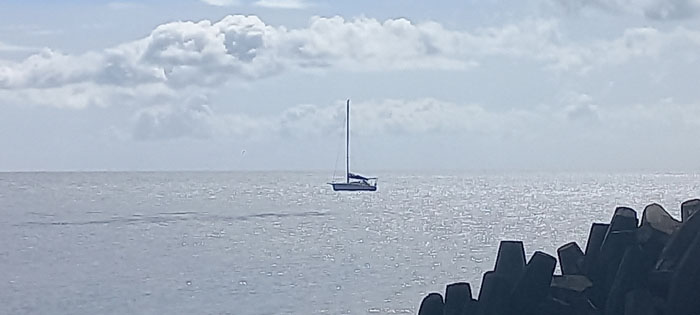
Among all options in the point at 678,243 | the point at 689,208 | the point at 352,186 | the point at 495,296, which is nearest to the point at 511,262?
the point at 495,296

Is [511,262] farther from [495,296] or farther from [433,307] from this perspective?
[433,307]

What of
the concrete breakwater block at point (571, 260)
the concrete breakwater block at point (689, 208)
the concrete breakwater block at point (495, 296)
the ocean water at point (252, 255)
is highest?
the concrete breakwater block at point (689, 208)

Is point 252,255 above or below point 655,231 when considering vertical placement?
below

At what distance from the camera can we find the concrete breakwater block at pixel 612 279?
1480 centimetres

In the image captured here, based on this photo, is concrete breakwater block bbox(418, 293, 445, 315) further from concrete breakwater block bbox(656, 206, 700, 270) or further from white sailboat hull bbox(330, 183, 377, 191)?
white sailboat hull bbox(330, 183, 377, 191)

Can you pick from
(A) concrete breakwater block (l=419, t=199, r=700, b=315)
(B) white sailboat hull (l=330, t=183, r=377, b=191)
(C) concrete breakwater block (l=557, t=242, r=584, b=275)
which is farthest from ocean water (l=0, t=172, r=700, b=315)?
(B) white sailboat hull (l=330, t=183, r=377, b=191)

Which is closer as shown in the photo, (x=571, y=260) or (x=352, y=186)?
(x=571, y=260)

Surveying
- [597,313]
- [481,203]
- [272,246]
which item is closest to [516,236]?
[272,246]

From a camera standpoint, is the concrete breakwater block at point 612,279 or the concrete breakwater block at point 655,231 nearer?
the concrete breakwater block at point 612,279

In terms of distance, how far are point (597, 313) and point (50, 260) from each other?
32480 mm

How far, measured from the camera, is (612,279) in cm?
1669

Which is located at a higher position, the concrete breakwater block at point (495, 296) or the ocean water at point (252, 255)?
the concrete breakwater block at point (495, 296)

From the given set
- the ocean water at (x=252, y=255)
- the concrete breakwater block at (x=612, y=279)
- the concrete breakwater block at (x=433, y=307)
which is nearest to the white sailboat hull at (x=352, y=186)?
the ocean water at (x=252, y=255)

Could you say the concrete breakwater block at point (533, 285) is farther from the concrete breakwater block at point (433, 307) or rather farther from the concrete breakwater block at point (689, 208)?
the concrete breakwater block at point (689, 208)
